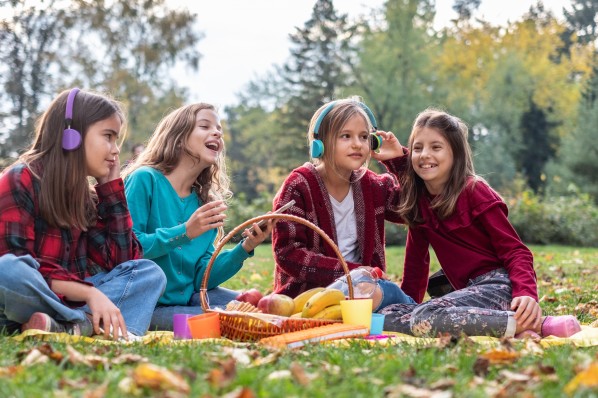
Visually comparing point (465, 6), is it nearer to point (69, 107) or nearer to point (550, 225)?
point (550, 225)

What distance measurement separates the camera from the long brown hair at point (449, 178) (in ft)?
15.1

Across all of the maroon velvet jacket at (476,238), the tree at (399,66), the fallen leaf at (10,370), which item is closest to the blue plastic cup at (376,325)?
the maroon velvet jacket at (476,238)

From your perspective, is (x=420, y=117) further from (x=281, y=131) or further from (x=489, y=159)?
(x=281, y=131)

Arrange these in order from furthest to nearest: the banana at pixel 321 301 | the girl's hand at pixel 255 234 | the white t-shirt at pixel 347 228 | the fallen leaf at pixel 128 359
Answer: the white t-shirt at pixel 347 228 → the girl's hand at pixel 255 234 → the banana at pixel 321 301 → the fallen leaf at pixel 128 359

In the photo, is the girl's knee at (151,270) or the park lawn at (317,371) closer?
the park lawn at (317,371)

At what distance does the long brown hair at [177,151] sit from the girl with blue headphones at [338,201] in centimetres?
53

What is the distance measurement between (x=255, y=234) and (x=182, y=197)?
76 cm

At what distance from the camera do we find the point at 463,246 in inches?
180

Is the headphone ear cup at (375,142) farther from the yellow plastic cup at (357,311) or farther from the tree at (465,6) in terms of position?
the tree at (465,6)

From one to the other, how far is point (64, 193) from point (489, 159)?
2974cm

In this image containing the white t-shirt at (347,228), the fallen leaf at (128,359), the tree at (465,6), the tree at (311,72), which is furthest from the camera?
the tree at (465,6)

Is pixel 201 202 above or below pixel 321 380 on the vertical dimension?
above

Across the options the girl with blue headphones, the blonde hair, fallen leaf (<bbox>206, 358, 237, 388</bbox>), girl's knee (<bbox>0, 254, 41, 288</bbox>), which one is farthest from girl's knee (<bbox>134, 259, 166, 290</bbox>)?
fallen leaf (<bbox>206, 358, 237, 388</bbox>)

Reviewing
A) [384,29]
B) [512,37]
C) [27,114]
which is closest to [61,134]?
[27,114]
